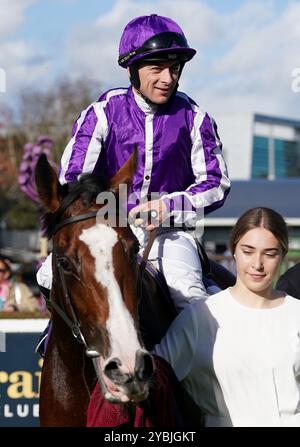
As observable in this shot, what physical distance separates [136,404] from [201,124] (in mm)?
1713

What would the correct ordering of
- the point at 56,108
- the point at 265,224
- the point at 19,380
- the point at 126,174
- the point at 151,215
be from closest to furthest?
the point at 265,224 < the point at 126,174 < the point at 151,215 < the point at 19,380 < the point at 56,108

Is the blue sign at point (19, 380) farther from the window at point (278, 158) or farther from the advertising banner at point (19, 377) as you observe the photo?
the window at point (278, 158)

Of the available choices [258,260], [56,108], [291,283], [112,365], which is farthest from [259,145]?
[112,365]

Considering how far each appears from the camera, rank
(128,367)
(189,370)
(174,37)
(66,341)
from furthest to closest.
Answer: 1. (174,37)
2. (66,341)
3. (189,370)
4. (128,367)

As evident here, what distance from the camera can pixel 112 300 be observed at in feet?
10.6

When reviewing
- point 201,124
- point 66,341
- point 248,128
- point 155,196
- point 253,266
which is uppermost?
point 248,128

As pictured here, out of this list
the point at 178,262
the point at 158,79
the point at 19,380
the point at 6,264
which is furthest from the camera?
the point at 6,264

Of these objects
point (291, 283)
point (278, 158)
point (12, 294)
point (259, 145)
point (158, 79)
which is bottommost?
point (12, 294)

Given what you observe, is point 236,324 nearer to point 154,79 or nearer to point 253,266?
point 253,266

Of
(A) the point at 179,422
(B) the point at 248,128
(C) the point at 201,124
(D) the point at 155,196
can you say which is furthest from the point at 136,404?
(B) the point at 248,128

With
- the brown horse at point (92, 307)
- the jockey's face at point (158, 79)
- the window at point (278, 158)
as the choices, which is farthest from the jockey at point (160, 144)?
the window at point (278, 158)

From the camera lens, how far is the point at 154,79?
4.25 meters

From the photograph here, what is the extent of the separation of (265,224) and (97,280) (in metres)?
0.76

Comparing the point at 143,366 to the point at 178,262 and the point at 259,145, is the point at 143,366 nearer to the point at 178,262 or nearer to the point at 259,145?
A: the point at 178,262
